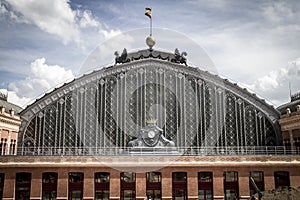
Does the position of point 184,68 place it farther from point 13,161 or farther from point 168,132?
point 13,161

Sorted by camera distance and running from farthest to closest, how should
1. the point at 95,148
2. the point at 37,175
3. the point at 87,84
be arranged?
1. the point at 87,84
2. the point at 95,148
3. the point at 37,175

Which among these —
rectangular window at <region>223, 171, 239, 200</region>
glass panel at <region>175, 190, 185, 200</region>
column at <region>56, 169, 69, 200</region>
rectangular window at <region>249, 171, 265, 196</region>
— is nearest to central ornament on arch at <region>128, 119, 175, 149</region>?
glass panel at <region>175, 190, 185, 200</region>

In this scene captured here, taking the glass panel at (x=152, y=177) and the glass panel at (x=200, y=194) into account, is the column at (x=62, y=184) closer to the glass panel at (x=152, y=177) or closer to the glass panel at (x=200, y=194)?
the glass panel at (x=152, y=177)

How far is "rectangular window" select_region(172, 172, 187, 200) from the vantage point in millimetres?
33312

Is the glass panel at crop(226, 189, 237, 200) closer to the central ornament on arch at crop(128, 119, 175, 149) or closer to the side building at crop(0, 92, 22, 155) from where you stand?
the central ornament on arch at crop(128, 119, 175, 149)

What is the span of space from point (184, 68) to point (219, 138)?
912 cm

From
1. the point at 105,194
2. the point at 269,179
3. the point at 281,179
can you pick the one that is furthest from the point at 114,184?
the point at 281,179

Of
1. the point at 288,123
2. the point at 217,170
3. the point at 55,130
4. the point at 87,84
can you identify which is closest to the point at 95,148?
the point at 55,130

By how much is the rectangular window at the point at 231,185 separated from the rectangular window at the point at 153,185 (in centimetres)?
660

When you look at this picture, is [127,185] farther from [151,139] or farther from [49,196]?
[49,196]

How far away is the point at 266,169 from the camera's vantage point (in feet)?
111

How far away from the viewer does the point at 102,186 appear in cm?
3306

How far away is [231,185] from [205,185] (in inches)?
101

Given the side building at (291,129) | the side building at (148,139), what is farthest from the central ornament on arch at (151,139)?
the side building at (291,129)
